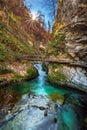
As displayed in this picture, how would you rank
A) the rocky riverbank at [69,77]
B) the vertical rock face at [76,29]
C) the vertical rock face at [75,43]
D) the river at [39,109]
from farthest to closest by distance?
1. the rocky riverbank at [69,77]
2. the vertical rock face at [75,43]
3. the vertical rock face at [76,29]
4. the river at [39,109]

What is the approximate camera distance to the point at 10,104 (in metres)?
9.39

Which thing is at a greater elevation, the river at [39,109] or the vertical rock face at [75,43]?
the vertical rock face at [75,43]

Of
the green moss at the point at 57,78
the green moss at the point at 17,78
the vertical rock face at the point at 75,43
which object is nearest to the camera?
the vertical rock face at the point at 75,43

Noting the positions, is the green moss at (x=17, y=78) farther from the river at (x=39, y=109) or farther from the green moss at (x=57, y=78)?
the green moss at (x=57, y=78)

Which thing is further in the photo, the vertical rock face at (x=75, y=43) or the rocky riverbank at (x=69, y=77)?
the rocky riverbank at (x=69, y=77)

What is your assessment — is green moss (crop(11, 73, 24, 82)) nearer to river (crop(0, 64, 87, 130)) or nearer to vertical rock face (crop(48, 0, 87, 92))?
river (crop(0, 64, 87, 130))

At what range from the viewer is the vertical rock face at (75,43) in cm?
1333

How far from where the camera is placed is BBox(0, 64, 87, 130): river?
773 centimetres

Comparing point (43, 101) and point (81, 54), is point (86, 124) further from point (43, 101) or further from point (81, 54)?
point (81, 54)

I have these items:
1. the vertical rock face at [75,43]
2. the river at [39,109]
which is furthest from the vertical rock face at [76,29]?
the river at [39,109]

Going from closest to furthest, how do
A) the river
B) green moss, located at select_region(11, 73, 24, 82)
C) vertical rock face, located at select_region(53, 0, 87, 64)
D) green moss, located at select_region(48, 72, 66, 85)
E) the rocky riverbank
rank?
the river → vertical rock face, located at select_region(53, 0, 87, 64) → green moss, located at select_region(11, 73, 24, 82) → the rocky riverbank → green moss, located at select_region(48, 72, 66, 85)

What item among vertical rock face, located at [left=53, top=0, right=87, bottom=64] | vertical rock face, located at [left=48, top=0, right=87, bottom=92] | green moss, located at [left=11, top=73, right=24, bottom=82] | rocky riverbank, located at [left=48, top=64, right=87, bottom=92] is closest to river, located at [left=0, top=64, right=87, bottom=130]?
green moss, located at [left=11, top=73, right=24, bottom=82]

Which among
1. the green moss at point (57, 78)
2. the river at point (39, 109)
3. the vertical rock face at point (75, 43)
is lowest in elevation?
the river at point (39, 109)

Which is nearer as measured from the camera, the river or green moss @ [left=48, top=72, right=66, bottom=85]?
the river
